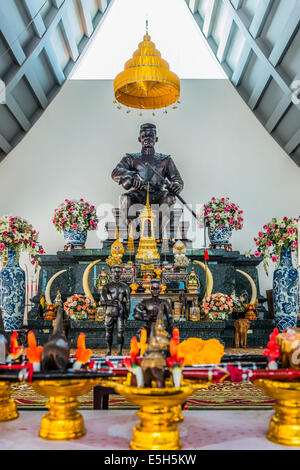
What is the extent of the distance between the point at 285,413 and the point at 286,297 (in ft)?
13.0

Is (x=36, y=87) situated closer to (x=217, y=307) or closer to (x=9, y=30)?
(x=9, y=30)

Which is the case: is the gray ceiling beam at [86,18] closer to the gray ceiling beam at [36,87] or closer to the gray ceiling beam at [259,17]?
the gray ceiling beam at [36,87]

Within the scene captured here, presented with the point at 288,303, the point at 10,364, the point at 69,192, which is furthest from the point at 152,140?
the point at 10,364

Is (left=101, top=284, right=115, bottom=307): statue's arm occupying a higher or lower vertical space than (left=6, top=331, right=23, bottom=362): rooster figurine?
higher

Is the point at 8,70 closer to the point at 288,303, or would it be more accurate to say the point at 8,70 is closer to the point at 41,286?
the point at 41,286

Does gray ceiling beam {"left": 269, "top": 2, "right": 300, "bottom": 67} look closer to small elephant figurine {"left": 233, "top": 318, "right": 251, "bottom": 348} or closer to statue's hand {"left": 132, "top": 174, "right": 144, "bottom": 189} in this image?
statue's hand {"left": 132, "top": 174, "right": 144, "bottom": 189}

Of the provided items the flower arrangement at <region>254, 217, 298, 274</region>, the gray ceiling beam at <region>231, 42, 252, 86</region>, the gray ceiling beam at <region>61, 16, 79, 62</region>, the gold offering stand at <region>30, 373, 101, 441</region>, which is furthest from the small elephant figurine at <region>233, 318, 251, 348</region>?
the gray ceiling beam at <region>61, 16, 79, 62</region>

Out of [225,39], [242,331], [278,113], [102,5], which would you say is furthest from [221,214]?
[102,5]

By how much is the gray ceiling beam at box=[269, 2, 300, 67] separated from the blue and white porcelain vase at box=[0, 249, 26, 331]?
433 cm

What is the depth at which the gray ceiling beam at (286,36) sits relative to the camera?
5.70 meters

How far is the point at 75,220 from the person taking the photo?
6121 mm

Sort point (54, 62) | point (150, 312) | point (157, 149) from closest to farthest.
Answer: point (150, 312), point (54, 62), point (157, 149)

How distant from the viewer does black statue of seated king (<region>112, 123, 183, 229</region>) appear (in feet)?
21.4
